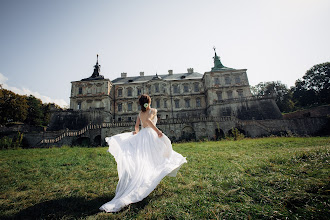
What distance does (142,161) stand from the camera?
3283mm

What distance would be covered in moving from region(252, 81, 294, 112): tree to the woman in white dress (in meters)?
43.6

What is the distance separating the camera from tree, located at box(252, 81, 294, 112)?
1496 inches

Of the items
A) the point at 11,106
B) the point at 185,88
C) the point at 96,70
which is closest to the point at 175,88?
the point at 185,88

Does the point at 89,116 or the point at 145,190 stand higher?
the point at 89,116

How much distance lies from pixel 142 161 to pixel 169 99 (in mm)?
30323

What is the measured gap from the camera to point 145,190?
2.82 metres

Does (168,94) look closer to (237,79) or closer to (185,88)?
(185,88)

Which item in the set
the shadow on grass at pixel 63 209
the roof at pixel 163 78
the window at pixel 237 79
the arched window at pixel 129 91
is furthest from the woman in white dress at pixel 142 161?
the window at pixel 237 79

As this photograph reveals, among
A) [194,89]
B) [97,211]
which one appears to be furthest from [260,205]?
[194,89]

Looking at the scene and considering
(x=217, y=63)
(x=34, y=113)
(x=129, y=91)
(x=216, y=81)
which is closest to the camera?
(x=216, y=81)

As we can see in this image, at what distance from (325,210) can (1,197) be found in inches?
236

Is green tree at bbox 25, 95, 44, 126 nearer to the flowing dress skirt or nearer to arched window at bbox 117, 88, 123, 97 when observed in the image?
arched window at bbox 117, 88, 123, 97

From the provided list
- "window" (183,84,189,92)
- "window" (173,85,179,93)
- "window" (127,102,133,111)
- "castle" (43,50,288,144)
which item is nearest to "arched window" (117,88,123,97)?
"castle" (43,50,288,144)

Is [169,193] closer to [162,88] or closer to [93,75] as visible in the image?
[162,88]
